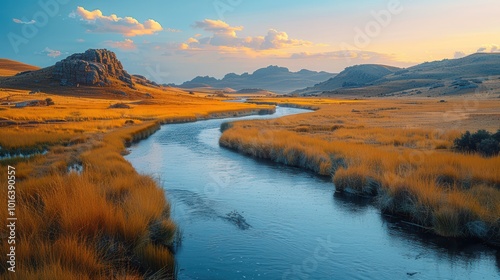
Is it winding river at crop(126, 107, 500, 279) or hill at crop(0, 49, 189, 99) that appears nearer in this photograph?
winding river at crop(126, 107, 500, 279)

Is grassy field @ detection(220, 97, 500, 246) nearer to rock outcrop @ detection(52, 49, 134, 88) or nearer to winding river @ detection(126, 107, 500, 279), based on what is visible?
winding river @ detection(126, 107, 500, 279)

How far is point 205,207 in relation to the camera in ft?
51.8

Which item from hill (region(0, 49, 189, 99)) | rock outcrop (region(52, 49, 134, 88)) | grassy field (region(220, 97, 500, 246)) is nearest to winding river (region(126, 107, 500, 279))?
grassy field (region(220, 97, 500, 246))

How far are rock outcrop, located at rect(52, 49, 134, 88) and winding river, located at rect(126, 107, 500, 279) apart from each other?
116308mm

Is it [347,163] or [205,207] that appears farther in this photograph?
[347,163]

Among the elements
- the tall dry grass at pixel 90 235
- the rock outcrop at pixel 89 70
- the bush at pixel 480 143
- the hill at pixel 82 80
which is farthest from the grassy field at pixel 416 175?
the rock outcrop at pixel 89 70

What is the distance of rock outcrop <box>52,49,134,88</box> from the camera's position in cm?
12495

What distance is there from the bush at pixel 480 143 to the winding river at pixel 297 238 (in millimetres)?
9505

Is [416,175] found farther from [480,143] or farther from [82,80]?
[82,80]

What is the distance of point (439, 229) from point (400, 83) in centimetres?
17602

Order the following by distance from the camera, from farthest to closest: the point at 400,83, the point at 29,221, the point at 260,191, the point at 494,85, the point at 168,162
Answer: the point at 400,83 < the point at 494,85 < the point at 168,162 < the point at 260,191 < the point at 29,221

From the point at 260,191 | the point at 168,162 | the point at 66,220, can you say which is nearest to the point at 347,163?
the point at 260,191

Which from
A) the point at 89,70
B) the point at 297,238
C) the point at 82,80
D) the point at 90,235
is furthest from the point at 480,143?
the point at 89,70

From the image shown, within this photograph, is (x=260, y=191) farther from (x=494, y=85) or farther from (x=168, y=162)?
(x=494, y=85)
